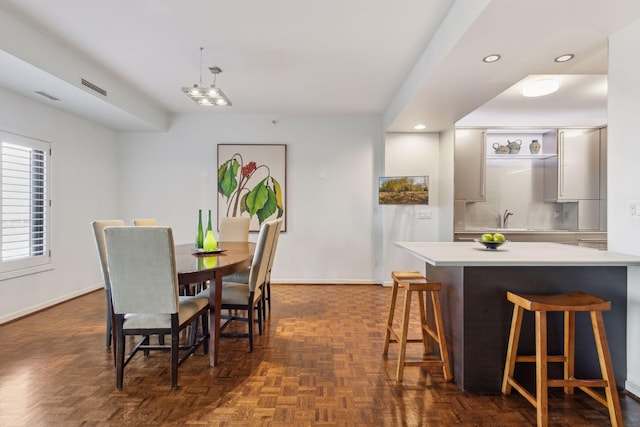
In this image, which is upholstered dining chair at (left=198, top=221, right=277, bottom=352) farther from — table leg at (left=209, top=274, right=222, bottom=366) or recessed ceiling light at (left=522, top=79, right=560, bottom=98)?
recessed ceiling light at (left=522, top=79, right=560, bottom=98)

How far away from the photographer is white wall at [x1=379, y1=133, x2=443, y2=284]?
518 cm

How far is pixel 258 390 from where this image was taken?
224 cm

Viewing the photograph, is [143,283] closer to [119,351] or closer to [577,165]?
[119,351]

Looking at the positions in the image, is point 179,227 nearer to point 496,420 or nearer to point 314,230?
point 314,230

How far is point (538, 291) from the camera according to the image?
222 centimetres

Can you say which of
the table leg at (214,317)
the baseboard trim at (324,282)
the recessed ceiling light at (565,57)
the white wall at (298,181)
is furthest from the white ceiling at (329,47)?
the baseboard trim at (324,282)

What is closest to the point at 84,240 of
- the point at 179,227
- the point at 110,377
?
the point at 179,227

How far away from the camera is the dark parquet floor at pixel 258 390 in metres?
1.94

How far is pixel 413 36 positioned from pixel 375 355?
2658 mm

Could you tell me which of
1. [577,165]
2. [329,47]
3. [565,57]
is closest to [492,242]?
[565,57]

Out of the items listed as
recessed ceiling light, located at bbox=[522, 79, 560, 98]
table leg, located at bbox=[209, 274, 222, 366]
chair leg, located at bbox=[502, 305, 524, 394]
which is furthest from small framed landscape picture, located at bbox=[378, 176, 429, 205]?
table leg, located at bbox=[209, 274, 222, 366]

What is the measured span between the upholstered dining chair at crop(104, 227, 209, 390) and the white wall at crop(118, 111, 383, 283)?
10.6ft

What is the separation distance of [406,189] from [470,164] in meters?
0.97

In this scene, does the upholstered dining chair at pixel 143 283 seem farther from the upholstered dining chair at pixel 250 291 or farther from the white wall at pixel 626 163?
the white wall at pixel 626 163
